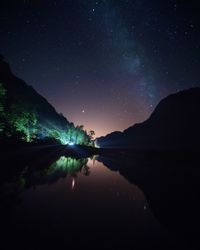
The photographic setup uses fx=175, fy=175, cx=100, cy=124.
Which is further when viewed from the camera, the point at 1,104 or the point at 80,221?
the point at 1,104

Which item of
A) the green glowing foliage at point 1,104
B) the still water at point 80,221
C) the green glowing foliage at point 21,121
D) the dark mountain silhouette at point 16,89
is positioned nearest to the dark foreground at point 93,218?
the still water at point 80,221

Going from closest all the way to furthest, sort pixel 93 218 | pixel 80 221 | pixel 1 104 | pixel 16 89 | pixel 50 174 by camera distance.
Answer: pixel 80 221, pixel 93 218, pixel 50 174, pixel 1 104, pixel 16 89

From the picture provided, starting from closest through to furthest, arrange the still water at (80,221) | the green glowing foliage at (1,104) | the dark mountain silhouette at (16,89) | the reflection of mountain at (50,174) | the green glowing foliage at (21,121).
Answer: the still water at (80,221) < the reflection of mountain at (50,174) < the green glowing foliage at (1,104) < the green glowing foliage at (21,121) < the dark mountain silhouette at (16,89)

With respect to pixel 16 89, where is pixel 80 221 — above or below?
below

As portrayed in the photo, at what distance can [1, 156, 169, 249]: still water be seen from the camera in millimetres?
5500

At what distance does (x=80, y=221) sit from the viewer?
6.92m

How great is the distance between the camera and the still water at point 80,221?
18.0 ft

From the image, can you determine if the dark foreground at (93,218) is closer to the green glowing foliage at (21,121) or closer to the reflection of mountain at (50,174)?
the reflection of mountain at (50,174)

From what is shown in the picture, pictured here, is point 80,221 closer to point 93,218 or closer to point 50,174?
point 93,218

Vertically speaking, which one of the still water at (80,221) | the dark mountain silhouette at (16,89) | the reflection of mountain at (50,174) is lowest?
the still water at (80,221)

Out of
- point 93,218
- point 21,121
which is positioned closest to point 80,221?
point 93,218

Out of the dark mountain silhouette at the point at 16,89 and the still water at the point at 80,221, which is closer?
the still water at the point at 80,221

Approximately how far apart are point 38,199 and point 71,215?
2.42 m

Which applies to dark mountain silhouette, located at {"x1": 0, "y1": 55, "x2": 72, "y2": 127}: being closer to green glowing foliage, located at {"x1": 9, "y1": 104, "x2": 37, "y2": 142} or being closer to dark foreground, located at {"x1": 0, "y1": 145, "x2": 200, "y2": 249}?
green glowing foliage, located at {"x1": 9, "y1": 104, "x2": 37, "y2": 142}
